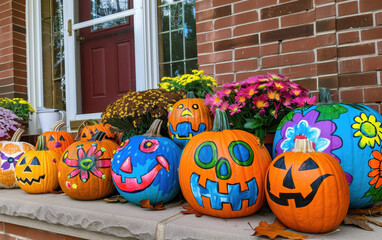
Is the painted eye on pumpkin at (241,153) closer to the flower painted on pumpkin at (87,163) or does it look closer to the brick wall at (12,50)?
the flower painted on pumpkin at (87,163)

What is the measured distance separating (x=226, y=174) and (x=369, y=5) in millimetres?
1382

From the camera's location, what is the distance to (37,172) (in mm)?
1770

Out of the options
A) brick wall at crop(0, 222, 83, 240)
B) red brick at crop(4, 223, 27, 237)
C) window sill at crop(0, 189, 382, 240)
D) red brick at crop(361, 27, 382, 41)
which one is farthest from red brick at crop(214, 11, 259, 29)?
red brick at crop(4, 223, 27, 237)

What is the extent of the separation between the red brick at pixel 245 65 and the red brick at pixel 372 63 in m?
0.66

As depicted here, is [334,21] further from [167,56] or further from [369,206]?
[167,56]

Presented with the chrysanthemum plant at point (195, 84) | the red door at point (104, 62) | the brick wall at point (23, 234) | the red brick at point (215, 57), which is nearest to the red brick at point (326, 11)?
the red brick at point (215, 57)

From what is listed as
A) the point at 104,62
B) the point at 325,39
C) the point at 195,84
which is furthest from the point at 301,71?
the point at 104,62

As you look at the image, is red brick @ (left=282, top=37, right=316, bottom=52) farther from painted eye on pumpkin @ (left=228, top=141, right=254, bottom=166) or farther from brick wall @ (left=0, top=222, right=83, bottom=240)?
brick wall @ (left=0, top=222, right=83, bottom=240)

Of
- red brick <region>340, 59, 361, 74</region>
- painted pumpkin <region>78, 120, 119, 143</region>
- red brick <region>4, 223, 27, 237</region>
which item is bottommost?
red brick <region>4, 223, 27, 237</region>

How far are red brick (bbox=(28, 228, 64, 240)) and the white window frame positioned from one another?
1.79 metres

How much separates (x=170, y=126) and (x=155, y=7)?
198 centimetres

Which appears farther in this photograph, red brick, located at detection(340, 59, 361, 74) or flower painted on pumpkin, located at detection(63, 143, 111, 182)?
red brick, located at detection(340, 59, 361, 74)

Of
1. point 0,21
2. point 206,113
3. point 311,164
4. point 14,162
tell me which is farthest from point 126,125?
point 0,21

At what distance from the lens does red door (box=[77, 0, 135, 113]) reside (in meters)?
3.31
